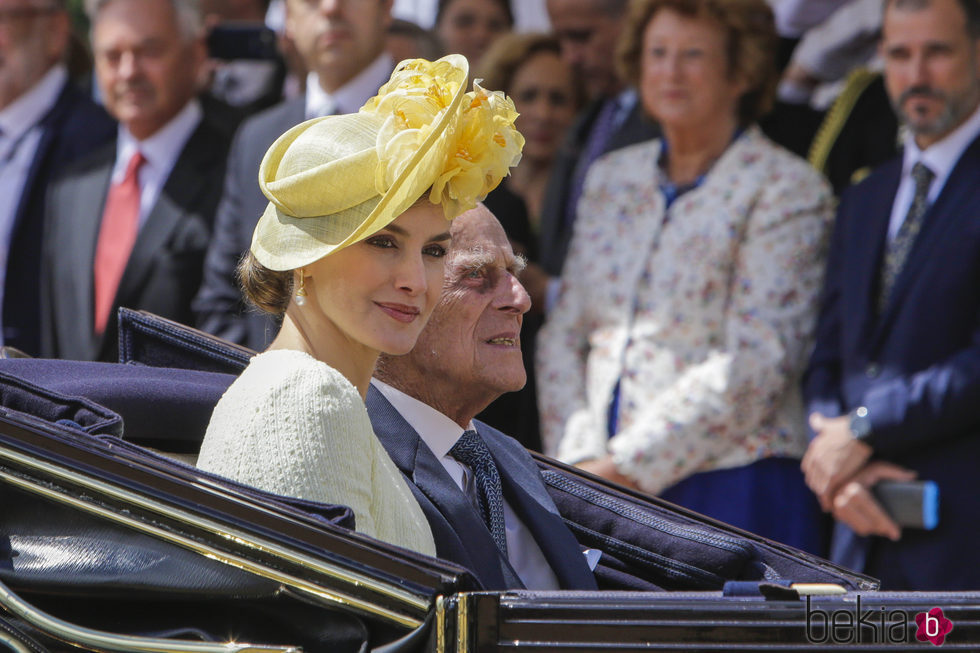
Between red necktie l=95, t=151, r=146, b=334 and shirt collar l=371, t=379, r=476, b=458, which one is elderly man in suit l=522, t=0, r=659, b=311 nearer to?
red necktie l=95, t=151, r=146, b=334

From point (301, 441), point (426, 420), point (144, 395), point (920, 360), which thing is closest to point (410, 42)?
point (920, 360)

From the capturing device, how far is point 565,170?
5.30 m

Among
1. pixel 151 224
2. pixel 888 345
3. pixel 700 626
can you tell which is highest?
pixel 151 224

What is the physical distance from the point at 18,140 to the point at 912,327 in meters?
3.68

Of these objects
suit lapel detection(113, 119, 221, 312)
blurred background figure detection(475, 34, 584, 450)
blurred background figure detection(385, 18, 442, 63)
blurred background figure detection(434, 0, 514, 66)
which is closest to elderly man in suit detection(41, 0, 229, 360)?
suit lapel detection(113, 119, 221, 312)

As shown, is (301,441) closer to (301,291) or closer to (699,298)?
(301,291)


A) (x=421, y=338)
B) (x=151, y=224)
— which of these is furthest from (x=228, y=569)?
(x=151, y=224)

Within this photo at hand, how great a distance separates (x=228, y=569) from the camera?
74.8 inches

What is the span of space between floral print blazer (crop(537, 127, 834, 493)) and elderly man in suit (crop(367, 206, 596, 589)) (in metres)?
1.46

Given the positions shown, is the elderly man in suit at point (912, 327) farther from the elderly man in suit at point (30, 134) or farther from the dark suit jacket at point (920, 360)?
the elderly man in suit at point (30, 134)

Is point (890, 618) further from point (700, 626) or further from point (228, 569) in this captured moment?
point (228, 569)

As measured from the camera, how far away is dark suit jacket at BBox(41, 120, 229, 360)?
5.17 m

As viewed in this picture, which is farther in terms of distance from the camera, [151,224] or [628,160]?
[151,224]

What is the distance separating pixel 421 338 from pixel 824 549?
6.78ft
